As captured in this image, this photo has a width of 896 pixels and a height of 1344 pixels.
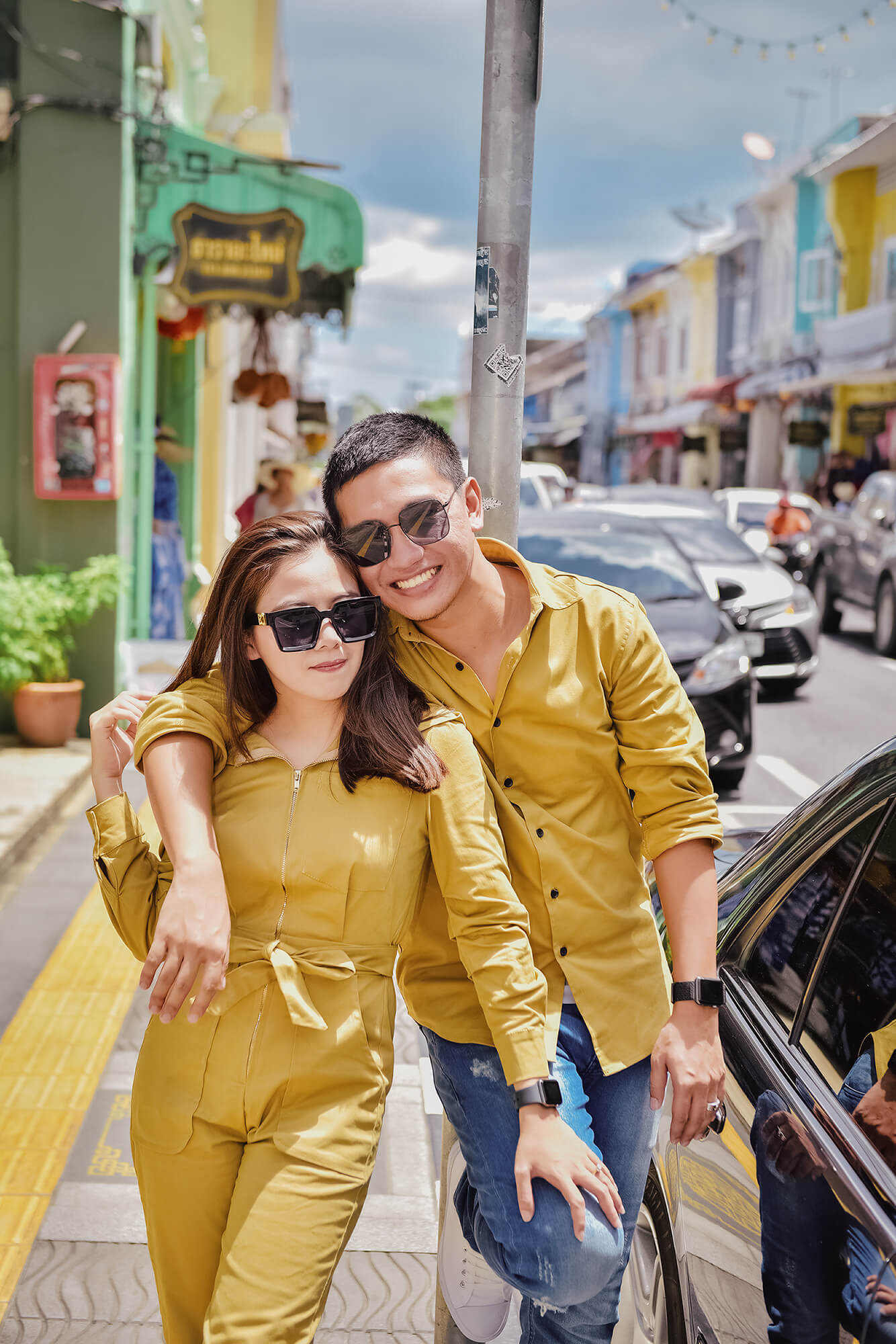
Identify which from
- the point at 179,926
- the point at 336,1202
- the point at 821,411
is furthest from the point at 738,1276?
the point at 821,411

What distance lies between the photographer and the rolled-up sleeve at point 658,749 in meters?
2.29

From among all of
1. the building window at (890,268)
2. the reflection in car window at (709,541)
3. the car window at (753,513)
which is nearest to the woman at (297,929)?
the reflection in car window at (709,541)

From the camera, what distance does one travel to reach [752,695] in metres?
8.10

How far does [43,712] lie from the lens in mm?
8648

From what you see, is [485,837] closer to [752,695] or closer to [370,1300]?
[370,1300]

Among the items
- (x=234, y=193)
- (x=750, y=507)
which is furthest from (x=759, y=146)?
(x=234, y=193)

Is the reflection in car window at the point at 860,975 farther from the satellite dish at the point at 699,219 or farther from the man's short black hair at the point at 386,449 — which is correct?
the satellite dish at the point at 699,219

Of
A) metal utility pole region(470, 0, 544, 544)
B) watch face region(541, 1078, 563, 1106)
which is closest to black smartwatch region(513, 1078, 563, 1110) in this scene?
watch face region(541, 1078, 563, 1106)

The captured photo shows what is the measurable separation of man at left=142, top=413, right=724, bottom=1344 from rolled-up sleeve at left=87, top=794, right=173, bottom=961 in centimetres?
13

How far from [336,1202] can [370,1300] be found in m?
1.31

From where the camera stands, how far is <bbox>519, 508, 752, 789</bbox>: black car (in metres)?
7.88

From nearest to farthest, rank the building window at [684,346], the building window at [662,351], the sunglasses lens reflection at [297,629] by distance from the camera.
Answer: the sunglasses lens reflection at [297,629]
the building window at [684,346]
the building window at [662,351]

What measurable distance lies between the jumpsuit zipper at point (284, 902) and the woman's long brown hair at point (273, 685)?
8 centimetres

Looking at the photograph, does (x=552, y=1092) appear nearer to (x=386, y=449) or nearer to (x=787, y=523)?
(x=386, y=449)
